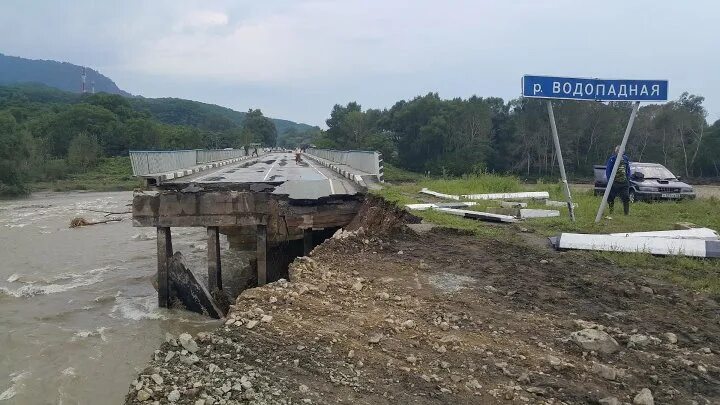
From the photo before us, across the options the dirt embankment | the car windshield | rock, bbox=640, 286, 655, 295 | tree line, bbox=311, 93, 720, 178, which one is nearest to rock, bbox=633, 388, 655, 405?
the dirt embankment

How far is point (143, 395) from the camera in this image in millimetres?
3748

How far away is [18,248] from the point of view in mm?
16750

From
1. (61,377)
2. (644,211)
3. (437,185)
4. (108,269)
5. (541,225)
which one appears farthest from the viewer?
(437,185)

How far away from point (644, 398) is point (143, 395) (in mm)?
3722

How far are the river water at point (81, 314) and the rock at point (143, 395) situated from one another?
283 centimetres

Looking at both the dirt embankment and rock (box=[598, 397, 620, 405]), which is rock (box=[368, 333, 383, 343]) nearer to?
the dirt embankment

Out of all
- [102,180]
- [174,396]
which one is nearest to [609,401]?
[174,396]

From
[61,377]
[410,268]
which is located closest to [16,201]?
[61,377]

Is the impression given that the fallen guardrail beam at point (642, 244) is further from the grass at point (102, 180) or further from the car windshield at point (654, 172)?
the grass at point (102, 180)

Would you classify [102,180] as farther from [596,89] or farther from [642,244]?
[642,244]

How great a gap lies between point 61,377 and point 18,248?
41.1 feet

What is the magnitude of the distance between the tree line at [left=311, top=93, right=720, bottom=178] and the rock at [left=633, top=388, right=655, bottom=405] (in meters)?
28.7

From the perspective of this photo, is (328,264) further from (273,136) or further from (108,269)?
(273,136)

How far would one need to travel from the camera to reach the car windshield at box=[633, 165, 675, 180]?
47.6 feet
